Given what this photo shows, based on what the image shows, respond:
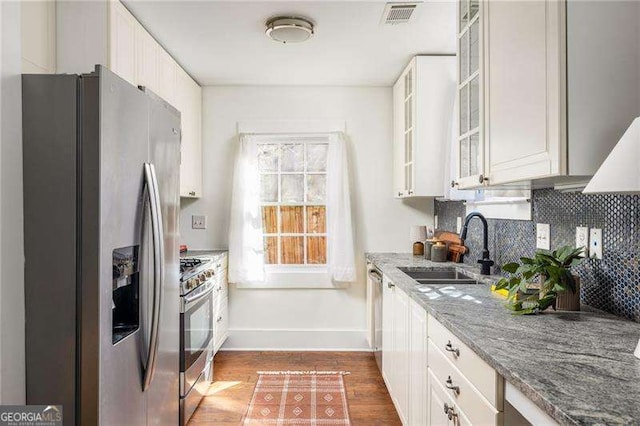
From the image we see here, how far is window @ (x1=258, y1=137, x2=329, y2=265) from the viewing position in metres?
3.89

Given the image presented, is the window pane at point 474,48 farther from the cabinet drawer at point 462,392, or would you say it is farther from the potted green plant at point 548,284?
the cabinet drawer at point 462,392

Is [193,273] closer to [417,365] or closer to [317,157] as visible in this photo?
[417,365]

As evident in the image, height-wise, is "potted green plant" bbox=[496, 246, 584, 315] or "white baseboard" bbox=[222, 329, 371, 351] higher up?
"potted green plant" bbox=[496, 246, 584, 315]

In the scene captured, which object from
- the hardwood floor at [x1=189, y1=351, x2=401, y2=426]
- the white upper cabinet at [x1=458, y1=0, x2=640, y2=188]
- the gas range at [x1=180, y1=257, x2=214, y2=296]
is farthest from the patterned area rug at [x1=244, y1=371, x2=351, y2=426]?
the white upper cabinet at [x1=458, y1=0, x2=640, y2=188]

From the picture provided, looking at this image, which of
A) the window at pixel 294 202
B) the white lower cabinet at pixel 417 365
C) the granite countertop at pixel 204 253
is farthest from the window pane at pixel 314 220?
the white lower cabinet at pixel 417 365

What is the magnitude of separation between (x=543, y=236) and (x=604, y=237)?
437 mm

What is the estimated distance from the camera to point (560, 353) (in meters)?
1.12

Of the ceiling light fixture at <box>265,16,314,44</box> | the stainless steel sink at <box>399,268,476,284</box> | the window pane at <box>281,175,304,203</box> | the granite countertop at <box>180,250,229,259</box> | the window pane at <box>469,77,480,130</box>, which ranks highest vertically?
the ceiling light fixture at <box>265,16,314,44</box>

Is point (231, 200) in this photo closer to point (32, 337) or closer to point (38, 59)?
point (38, 59)

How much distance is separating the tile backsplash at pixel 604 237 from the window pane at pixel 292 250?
211cm

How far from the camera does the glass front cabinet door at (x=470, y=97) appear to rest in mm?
1800

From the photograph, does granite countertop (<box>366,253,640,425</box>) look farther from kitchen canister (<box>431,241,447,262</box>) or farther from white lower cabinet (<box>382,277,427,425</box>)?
kitchen canister (<box>431,241,447,262</box>)

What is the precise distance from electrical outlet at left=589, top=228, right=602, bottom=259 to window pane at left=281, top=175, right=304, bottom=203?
262 cm

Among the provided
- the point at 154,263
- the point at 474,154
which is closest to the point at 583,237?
the point at 474,154
